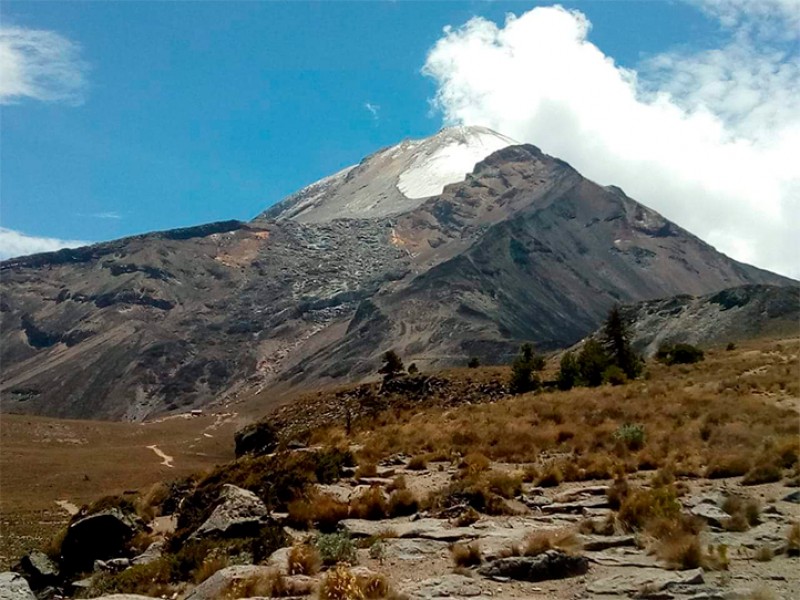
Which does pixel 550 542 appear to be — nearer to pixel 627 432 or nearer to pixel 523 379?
pixel 627 432

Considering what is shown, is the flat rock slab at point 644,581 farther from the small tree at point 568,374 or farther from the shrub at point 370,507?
the small tree at point 568,374

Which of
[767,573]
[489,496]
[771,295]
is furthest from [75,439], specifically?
[771,295]

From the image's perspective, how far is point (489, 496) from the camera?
47.7 ft

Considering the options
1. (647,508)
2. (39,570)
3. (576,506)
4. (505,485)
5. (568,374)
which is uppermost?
(568,374)

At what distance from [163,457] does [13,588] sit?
6182cm

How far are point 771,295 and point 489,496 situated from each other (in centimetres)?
11659

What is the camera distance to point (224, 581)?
10.0 m

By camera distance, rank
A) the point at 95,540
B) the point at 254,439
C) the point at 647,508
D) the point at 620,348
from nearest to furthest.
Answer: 1. the point at 647,508
2. the point at 95,540
3. the point at 254,439
4. the point at 620,348

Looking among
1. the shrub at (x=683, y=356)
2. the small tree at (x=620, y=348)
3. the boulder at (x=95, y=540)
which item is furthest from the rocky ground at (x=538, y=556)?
the shrub at (x=683, y=356)

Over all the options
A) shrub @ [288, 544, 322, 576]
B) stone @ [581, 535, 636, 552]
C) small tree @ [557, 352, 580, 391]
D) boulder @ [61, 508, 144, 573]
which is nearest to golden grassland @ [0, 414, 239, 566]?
boulder @ [61, 508, 144, 573]

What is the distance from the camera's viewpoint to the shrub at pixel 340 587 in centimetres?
898

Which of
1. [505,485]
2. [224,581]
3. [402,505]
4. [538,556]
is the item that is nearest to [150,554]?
[402,505]

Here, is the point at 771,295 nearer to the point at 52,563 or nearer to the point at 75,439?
the point at 75,439

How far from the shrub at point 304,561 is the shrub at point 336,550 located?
25 cm
